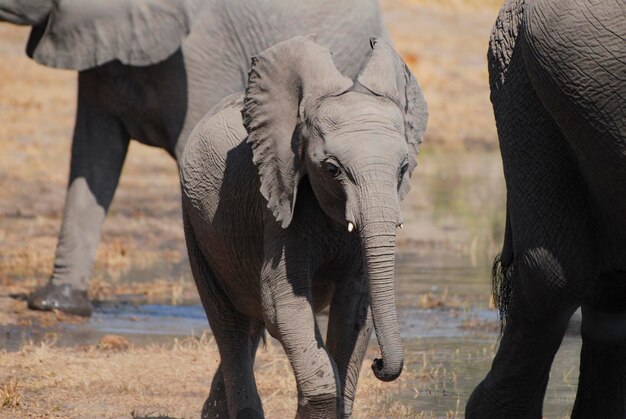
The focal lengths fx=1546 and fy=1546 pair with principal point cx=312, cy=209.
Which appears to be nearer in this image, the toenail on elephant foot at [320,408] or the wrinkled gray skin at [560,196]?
the wrinkled gray skin at [560,196]

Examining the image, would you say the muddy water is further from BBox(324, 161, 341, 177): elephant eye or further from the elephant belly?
the elephant belly

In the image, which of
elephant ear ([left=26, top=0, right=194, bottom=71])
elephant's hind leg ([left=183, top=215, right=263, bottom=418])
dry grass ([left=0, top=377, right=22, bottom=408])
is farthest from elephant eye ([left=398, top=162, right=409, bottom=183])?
elephant ear ([left=26, top=0, right=194, bottom=71])

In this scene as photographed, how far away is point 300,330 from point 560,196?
87cm

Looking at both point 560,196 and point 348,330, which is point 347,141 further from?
point 348,330

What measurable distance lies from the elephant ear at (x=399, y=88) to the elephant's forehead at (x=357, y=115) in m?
0.06

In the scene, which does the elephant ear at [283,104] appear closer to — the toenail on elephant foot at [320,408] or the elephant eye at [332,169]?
the elephant eye at [332,169]

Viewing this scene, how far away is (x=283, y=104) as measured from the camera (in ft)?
15.6

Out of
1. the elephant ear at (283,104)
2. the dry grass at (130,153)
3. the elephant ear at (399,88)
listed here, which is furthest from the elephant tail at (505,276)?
the dry grass at (130,153)

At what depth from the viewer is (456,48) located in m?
30.3

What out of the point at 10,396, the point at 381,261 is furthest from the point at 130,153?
the point at 381,261

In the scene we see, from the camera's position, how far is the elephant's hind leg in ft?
17.0

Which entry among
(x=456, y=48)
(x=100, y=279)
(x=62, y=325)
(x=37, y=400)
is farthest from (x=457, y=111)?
(x=37, y=400)

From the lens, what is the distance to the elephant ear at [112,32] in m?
8.40

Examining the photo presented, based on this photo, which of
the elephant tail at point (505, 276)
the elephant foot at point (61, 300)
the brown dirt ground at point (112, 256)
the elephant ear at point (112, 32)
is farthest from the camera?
the elephant ear at point (112, 32)
